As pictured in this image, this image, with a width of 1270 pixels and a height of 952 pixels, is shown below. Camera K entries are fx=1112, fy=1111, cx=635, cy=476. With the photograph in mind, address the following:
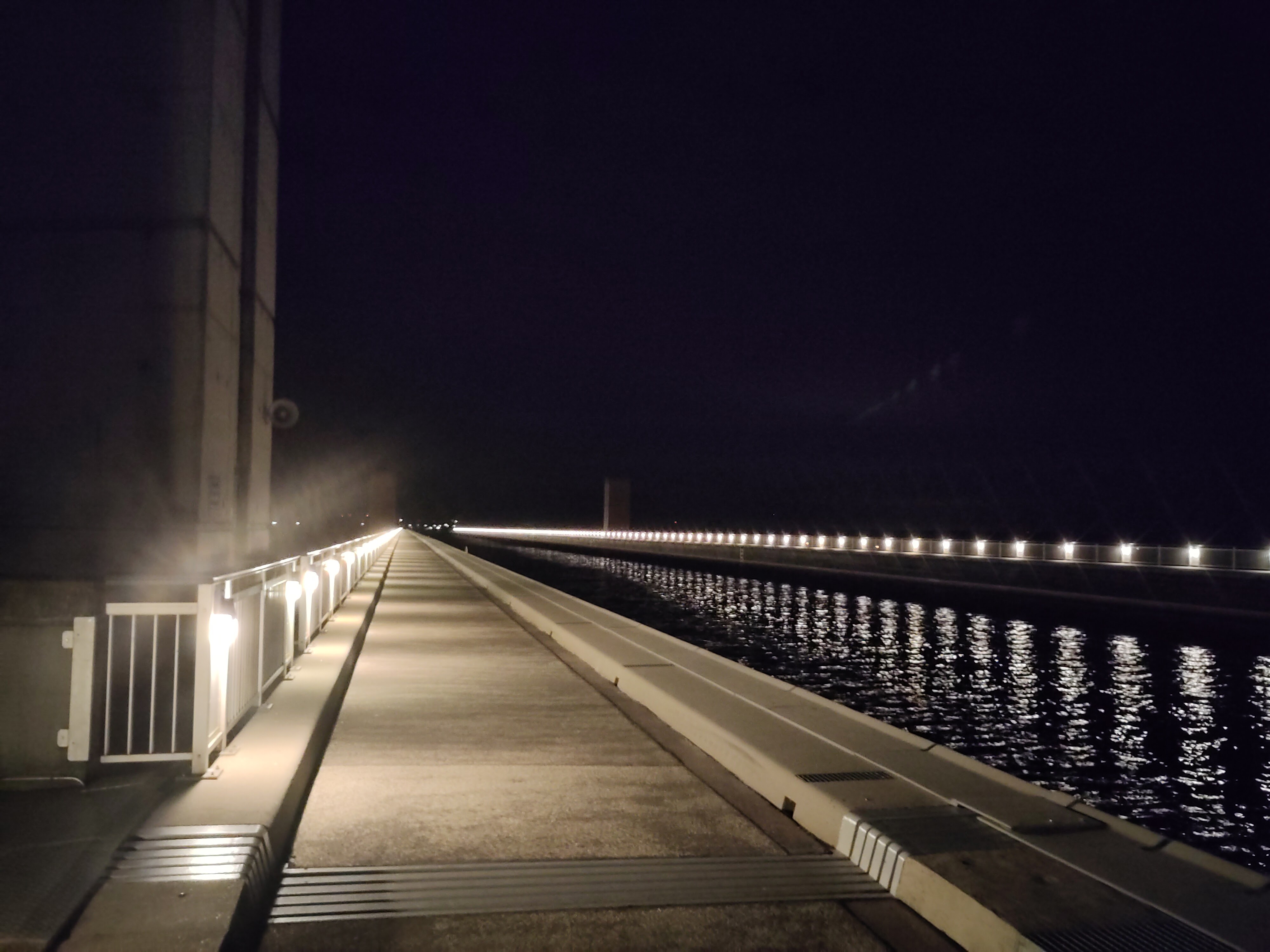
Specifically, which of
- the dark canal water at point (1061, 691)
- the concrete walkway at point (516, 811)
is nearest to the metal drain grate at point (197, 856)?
the concrete walkway at point (516, 811)

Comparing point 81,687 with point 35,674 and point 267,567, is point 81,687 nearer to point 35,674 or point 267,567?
point 35,674

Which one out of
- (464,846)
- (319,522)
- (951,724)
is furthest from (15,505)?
(319,522)

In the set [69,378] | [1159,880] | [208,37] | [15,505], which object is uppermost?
[208,37]

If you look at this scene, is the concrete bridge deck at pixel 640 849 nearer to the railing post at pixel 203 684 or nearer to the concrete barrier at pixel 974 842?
the concrete barrier at pixel 974 842

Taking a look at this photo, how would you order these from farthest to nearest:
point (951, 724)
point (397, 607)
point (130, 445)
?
1. point (397, 607)
2. point (951, 724)
3. point (130, 445)

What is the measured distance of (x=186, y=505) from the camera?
12984mm

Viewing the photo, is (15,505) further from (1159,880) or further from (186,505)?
(1159,880)

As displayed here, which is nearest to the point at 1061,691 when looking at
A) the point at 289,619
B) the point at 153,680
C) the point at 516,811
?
the point at 289,619

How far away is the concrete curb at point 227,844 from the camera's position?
15.5ft

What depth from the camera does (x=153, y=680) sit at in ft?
23.6

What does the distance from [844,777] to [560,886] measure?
252 cm

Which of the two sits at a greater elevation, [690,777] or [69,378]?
[69,378]

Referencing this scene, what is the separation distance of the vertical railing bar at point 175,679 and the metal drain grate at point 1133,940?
5.38 m

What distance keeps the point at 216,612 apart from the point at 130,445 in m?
5.39
